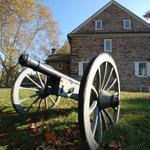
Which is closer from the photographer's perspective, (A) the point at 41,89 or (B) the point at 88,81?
(B) the point at 88,81

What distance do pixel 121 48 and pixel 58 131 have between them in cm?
2725

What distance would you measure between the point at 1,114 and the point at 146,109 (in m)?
3.75

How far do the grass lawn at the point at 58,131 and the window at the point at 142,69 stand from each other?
24736mm

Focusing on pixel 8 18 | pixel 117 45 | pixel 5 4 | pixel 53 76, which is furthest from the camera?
pixel 8 18

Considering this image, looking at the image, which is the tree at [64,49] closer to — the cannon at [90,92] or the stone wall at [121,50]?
the stone wall at [121,50]

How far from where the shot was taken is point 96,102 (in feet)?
17.8

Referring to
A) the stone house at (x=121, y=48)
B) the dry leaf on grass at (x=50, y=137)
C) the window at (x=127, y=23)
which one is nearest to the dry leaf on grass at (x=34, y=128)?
the dry leaf on grass at (x=50, y=137)

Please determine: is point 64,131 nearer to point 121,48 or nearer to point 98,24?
point 121,48

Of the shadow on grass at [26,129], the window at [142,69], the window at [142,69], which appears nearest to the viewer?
the shadow on grass at [26,129]

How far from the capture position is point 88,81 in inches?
193

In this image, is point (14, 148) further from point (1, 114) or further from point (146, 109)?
point (146, 109)

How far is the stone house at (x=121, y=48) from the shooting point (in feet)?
106

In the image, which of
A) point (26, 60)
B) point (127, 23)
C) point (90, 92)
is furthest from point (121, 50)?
point (90, 92)

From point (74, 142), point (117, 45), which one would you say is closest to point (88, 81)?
point (74, 142)
